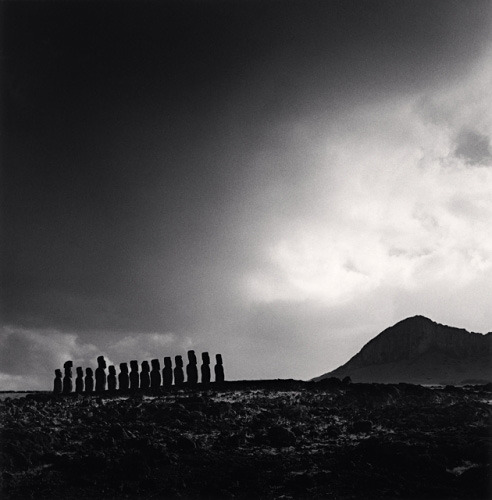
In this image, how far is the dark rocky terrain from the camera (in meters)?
63.0

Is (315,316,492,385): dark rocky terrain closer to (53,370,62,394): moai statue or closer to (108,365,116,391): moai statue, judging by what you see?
(108,365,116,391): moai statue

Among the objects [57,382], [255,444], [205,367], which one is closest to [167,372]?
[205,367]

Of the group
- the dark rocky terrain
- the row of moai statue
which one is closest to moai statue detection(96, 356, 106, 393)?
the row of moai statue

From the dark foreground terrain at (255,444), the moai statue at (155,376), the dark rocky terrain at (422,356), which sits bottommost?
the dark foreground terrain at (255,444)

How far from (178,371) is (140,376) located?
280cm

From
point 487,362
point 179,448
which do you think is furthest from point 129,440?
point 487,362

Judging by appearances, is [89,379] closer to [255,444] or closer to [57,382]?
[57,382]

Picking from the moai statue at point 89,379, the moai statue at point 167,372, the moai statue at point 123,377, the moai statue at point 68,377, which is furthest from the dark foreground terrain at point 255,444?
the moai statue at point 89,379

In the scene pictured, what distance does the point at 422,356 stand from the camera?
71.2 metres

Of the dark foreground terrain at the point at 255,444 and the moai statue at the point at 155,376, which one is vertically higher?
the moai statue at the point at 155,376

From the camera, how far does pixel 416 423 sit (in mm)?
23938

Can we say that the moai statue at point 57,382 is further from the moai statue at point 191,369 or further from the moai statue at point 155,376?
the moai statue at point 191,369

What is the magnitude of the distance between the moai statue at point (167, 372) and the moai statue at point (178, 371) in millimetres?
539

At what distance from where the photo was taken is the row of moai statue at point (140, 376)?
3406 cm
